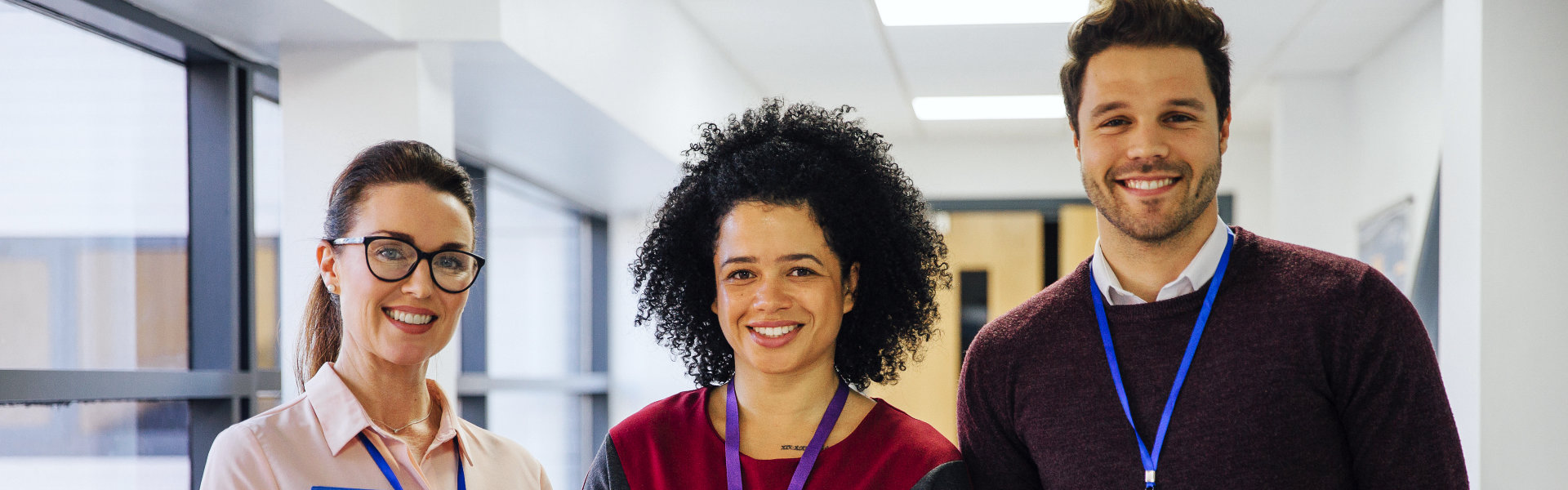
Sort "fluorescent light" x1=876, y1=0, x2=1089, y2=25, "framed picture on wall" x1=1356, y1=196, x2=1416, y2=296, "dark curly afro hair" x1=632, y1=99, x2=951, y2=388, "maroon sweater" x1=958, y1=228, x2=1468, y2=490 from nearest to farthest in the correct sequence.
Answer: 1. "maroon sweater" x1=958, y1=228, x2=1468, y2=490
2. "dark curly afro hair" x1=632, y1=99, x2=951, y2=388
3. "fluorescent light" x1=876, y1=0, x2=1089, y2=25
4. "framed picture on wall" x1=1356, y1=196, x2=1416, y2=296

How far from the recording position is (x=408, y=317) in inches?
75.7

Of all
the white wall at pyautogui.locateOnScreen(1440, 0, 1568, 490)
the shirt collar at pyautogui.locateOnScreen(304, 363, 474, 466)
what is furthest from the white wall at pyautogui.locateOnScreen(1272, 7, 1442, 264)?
the shirt collar at pyautogui.locateOnScreen(304, 363, 474, 466)

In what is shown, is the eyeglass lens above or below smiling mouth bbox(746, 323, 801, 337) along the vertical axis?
above

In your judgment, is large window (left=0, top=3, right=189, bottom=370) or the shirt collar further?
large window (left=0, top=3, right=189, bottom=370)

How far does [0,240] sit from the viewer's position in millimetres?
2498

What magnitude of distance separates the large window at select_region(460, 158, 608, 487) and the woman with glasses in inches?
114

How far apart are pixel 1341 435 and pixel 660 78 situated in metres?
3.67

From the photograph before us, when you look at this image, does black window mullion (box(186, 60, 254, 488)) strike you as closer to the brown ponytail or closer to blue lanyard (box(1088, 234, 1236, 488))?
the brown ponytail

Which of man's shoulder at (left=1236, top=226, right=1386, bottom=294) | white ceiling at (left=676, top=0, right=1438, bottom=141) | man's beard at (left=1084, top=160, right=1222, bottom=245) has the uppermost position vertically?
white ceiling at (left=676, top=0, right=1438, bottom=141)

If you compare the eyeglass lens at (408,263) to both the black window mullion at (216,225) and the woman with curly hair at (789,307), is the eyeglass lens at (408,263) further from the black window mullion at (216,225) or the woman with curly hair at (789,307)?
the black window mullion at (216,225)

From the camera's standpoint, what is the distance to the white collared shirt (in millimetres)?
1799

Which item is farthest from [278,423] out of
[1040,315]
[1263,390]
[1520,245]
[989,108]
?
[989,108]

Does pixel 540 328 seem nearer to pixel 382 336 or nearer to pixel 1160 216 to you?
pixel 382 336

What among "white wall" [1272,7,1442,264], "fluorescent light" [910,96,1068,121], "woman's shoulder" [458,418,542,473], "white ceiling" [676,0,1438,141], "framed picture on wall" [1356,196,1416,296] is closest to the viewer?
"woman's shoulder" [458,418,542,473]
